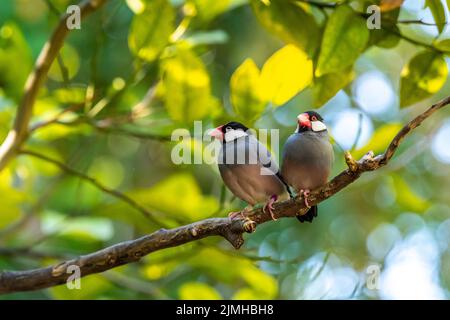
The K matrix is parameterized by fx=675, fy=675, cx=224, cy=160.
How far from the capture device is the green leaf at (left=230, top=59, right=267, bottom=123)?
1153mm

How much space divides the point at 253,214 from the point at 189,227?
10cm

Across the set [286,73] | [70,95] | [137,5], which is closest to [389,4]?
[286,73]

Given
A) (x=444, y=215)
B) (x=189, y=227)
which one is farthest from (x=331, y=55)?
(x=444, y=215)

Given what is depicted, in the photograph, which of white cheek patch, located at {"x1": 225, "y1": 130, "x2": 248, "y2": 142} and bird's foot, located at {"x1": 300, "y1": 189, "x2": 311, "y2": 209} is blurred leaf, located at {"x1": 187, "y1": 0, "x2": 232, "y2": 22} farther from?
bird's foot, located at {"x1": 300, "y1": 189, "x2": 311, "y2": 209}

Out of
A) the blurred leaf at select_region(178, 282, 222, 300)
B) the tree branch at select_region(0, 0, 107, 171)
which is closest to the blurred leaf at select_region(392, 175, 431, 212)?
the blurred leaf at select_region(178, 282, 222, 300)

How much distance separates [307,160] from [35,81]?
1.70ft

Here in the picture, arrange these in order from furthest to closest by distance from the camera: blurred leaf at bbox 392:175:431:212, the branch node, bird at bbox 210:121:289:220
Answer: blurred leaf at bbox 392:175:431:212 < bird at bbox 210:121:289:220 < the branch node

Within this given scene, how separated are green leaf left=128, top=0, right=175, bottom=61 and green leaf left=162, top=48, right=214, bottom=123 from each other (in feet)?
0.20

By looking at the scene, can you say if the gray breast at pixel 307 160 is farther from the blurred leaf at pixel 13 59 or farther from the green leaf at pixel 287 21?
the blurred leaf at pixel 13 59

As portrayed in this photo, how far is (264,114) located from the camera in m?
1.22

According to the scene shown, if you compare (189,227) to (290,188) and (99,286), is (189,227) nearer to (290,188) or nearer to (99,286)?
(290,188)

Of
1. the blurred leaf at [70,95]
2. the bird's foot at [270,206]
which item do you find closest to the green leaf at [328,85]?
the bird's foot at [270,206]

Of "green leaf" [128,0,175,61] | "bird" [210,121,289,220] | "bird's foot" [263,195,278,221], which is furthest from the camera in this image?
"green leaf" [128,0,175,61]

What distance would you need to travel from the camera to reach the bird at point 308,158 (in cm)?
98
